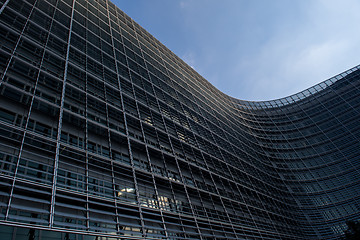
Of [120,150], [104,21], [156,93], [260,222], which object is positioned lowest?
[260,222]

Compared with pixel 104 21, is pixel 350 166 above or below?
below

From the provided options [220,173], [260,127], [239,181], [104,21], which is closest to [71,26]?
[104,21]

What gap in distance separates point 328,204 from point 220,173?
74.6 feet

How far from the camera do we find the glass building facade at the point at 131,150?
29.0ft

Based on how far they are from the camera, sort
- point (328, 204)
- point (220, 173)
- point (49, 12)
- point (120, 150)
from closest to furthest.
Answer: point (120, 150) → point (49, 12) → point (220, 173) → point (328, 204)

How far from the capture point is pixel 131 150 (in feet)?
45.7

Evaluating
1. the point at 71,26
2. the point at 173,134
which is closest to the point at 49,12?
the point at 71,26

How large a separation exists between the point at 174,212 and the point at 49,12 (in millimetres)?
16447

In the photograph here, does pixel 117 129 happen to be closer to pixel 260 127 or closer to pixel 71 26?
pixel 71 26

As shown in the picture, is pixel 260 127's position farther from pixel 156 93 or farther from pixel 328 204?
pixel 156 93

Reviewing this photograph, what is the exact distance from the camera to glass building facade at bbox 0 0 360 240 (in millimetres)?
8844

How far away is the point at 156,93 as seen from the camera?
20.6m

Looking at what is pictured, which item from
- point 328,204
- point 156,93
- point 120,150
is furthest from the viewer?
point 328,204

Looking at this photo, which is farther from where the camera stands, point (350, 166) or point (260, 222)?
point (350, 166)
